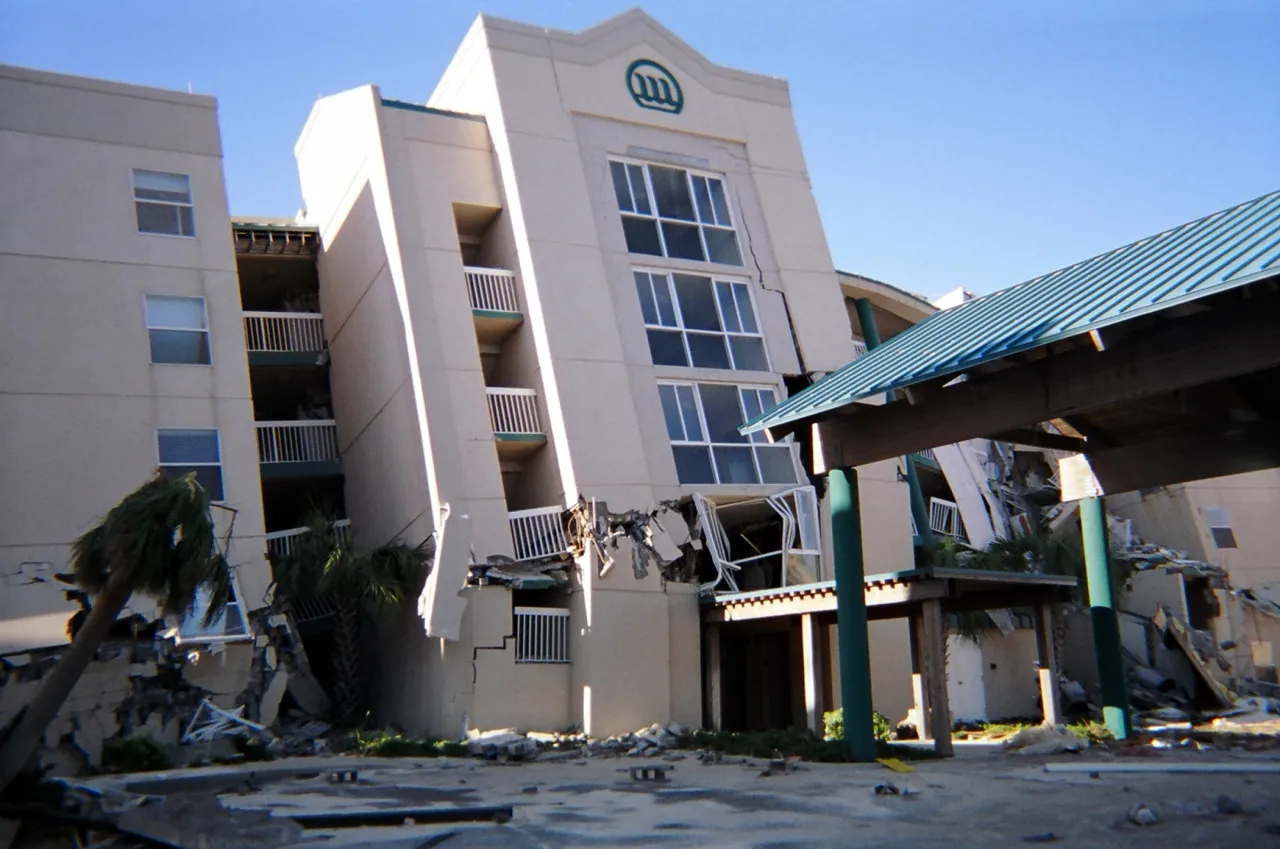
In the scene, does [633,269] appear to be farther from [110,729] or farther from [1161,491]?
[1161,491]

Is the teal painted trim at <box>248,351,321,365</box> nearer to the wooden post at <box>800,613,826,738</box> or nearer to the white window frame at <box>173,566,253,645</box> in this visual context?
the white window frame at <box>173,566,253,645</box>

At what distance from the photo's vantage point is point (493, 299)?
83.0ft

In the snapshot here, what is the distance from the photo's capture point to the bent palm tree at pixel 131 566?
9.42 metres

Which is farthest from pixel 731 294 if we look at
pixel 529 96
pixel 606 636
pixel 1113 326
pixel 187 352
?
pixel 1113 326

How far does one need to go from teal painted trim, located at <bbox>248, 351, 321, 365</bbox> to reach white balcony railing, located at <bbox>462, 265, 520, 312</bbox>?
511 centimetres

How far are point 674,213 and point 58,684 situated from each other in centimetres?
2022

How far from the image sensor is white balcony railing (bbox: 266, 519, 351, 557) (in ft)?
79.1

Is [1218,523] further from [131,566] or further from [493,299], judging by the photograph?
[131,566]

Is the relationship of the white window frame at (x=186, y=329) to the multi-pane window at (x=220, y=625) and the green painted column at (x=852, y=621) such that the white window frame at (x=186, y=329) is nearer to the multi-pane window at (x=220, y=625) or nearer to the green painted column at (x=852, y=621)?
the multi-pane window at (x=220, y=625)

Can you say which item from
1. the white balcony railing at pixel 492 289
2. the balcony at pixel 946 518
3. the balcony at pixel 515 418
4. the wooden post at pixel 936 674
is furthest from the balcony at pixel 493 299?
the balcony at pixel 946 518

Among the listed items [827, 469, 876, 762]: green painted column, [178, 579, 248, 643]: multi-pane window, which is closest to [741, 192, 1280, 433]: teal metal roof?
[827, 469, 876, 762]: green painted column

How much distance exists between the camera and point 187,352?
24.1 meters

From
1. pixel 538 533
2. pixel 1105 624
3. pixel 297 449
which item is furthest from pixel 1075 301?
pixel 297 449

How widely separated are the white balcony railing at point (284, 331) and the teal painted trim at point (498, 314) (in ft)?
18.6
